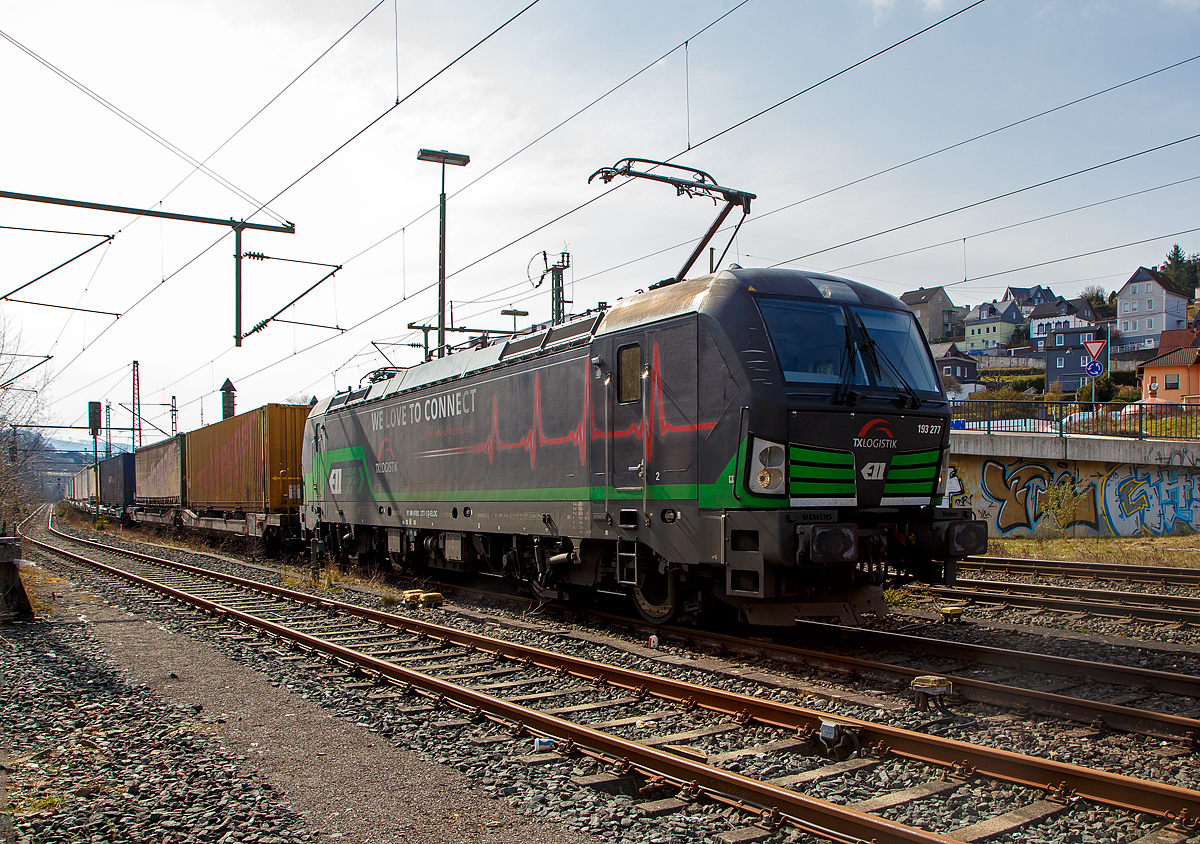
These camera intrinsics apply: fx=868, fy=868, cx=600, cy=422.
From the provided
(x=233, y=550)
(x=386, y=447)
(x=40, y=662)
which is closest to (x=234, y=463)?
(x=233, y=550)

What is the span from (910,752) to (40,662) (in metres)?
8.59

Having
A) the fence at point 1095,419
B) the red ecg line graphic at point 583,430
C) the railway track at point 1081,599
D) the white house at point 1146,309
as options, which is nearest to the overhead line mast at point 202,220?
the red ecg line graphic at point 583,430

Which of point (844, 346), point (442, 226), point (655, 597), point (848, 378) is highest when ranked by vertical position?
point (442, 226)

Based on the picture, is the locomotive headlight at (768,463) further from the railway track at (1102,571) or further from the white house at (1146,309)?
the white house at (1146,309)

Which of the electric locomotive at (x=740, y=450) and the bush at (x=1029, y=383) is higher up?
the bush at (x=1029, y=383)

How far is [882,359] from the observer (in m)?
8.56

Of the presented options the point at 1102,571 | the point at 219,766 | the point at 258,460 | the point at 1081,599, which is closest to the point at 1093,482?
the point at 1102,571

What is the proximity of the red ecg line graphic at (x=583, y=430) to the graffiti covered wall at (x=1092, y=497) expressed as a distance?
477 inches

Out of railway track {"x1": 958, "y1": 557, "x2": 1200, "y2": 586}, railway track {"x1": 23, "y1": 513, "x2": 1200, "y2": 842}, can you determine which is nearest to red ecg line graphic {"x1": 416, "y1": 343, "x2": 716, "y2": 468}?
railway track {"x1": 23, "y1": 513, "x2": 1200, "y2": 842}

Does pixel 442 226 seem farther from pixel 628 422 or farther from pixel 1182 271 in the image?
pixel 1182 271

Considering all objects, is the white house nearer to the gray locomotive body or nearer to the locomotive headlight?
the gray locomotive body

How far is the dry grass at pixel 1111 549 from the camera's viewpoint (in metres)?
16.4

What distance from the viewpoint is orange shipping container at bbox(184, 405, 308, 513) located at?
22.3m

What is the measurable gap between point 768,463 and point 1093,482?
17121 millimetres
